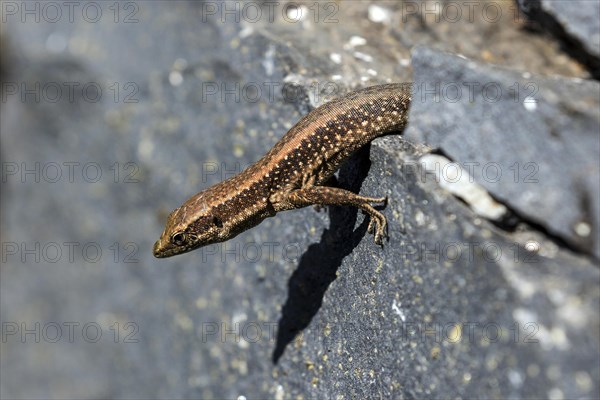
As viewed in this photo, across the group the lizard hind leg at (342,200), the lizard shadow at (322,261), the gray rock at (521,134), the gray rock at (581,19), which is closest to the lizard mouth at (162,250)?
the lizard hind leg at (342,200)

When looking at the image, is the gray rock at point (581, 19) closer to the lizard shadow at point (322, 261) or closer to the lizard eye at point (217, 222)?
the lizard shadow at point (322, 261)

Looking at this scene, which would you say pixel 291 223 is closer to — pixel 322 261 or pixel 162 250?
pixel 322 261

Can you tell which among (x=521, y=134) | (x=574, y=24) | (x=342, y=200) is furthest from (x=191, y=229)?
(x=574, y=24)

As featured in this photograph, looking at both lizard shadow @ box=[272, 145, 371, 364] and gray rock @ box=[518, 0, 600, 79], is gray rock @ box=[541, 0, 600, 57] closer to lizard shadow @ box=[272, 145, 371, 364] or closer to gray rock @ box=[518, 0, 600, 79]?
gray rock @ box=[518, 0, 600, 79]

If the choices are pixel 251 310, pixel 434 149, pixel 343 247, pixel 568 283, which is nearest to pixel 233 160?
pixel 251 310

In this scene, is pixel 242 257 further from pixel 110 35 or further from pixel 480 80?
pixel 110 35

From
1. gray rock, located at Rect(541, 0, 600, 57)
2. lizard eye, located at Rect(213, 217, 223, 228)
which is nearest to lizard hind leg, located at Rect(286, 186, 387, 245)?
lizard eye, located at Rect(213, 217, 223, 228)
